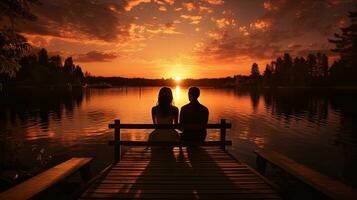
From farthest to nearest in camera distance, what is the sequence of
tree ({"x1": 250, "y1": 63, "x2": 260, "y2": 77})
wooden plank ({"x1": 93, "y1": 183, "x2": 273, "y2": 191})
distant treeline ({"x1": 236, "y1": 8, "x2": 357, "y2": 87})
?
tree ({"x1": 250, "y1": 63, "x2": 260, "y2": 77})
distant treeline ({"x1": 236, "y1": 8, "x2": 357, "y2": 87})
wooden plank ({"x1": 93, "y1": 183, "x2": 273, "y2": 191})

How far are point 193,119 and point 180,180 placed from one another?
3024 millimetres

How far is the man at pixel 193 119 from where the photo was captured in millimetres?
9570

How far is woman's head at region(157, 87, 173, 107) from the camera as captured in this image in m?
9.26

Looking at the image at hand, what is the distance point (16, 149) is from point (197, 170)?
53.1ft

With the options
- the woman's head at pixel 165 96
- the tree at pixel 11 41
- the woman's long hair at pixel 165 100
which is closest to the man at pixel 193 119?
the woman's long hair at pixel 165 100

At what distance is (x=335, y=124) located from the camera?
30609mm

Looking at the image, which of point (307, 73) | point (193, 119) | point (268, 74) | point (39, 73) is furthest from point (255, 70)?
point (193, 119)

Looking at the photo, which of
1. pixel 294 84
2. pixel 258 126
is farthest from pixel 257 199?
pixel 294 84

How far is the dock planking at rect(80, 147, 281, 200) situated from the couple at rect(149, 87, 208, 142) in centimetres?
68

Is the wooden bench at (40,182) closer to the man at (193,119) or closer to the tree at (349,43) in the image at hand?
the man at (193,119)

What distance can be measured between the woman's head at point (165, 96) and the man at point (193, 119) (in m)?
0.65

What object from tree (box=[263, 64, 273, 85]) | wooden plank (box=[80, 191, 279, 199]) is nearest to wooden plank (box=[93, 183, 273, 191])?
wooden plank (box=[80, 191, 279, 199])

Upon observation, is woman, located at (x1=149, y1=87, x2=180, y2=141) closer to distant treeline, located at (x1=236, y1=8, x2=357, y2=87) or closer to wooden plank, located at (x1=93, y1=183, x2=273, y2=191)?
wooden plank, located at (x1=93, y1=183, x2=273, y2=191)

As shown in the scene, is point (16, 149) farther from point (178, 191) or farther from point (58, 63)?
point (58, 63)
